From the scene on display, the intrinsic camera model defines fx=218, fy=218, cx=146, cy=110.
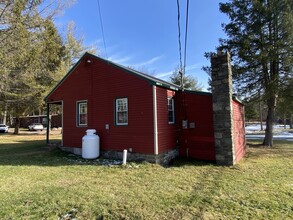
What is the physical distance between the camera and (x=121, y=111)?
32.0 ft

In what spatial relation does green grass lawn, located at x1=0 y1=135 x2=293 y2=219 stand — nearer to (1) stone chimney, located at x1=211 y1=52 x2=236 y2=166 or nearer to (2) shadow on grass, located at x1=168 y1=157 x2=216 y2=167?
(2) shadow on grass, located at x1=168 y1=157 x2=216 y2=167

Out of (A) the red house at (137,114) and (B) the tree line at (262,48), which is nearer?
(A) the red house at (137,114)

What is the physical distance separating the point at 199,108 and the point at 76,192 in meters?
6.37

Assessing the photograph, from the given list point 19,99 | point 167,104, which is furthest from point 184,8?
point 19,99

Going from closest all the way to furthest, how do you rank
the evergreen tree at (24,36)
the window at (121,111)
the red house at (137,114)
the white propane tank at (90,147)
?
the evergreen tree at (24,36) < the red house at (137,114) < the window at (121,111) < the white propane tank at (90,147)

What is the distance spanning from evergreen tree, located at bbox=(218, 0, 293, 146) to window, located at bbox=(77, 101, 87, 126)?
934cm

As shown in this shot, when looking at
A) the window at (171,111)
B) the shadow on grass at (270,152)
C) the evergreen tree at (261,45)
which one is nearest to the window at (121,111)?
the window at (171,111)

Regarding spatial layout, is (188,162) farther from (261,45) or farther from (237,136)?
(261,45)

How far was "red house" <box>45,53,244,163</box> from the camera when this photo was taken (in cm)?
887

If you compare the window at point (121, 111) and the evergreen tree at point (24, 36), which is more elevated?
the evergreen tree at point (24, 36)

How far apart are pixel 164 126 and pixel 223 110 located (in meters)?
2.47

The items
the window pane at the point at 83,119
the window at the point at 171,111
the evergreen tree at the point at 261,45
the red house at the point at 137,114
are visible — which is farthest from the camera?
the evergreen tree at the point at 261,45

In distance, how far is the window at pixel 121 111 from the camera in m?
9.60

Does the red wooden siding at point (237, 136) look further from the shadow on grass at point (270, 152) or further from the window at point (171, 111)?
the window at point (171, 111)
